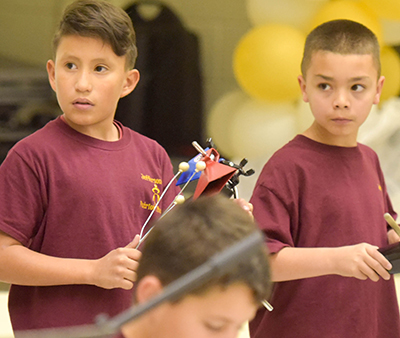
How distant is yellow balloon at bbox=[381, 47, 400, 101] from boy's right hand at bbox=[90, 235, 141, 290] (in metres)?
1.53

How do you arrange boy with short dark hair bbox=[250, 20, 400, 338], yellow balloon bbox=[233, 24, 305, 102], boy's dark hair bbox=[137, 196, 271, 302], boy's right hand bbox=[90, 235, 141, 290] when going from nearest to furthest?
boy's dark hair bbox=[137, 196, 271, 302] < boy's right hand bbox=[90, 235, 141, 290] < boy with short dark hair bbox=[250, 20, 400, 338] < yellow balloon bbox=[233, 24, 305, 102]

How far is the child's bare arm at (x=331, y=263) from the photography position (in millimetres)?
1035

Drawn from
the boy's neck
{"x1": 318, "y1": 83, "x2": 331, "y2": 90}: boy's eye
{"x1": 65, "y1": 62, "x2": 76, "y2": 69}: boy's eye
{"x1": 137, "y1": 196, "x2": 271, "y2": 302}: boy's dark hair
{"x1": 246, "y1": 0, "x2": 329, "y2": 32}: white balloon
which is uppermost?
{"x1": 246, "y1": 0, "x2": 329, "y2": 32}: white balloon

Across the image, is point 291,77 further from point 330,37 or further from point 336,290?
point 336,290

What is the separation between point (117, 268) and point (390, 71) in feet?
5.19

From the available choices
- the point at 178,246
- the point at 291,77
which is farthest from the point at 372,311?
the point at 291,77

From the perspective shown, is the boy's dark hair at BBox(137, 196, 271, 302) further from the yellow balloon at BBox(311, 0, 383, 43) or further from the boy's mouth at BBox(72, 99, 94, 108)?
the yellow balloon at BBox(311, 0, 383, 43)

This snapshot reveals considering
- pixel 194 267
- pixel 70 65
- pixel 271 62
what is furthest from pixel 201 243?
pixel 271 62

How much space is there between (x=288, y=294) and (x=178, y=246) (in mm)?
638

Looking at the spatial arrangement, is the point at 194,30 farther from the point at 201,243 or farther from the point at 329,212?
the point at 201,243

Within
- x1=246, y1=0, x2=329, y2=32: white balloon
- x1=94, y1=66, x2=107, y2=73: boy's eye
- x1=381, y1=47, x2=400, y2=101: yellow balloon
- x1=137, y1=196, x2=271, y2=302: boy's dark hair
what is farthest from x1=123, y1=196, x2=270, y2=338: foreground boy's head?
x1=381, y1=47, x2=400, y2=101: yellow balloon

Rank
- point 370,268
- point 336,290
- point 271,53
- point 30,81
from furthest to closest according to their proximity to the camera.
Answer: point 30,81 → point 271,53 → point 336,290 → point 370,268

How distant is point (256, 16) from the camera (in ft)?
7.04

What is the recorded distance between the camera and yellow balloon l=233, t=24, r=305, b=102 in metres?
1.99
